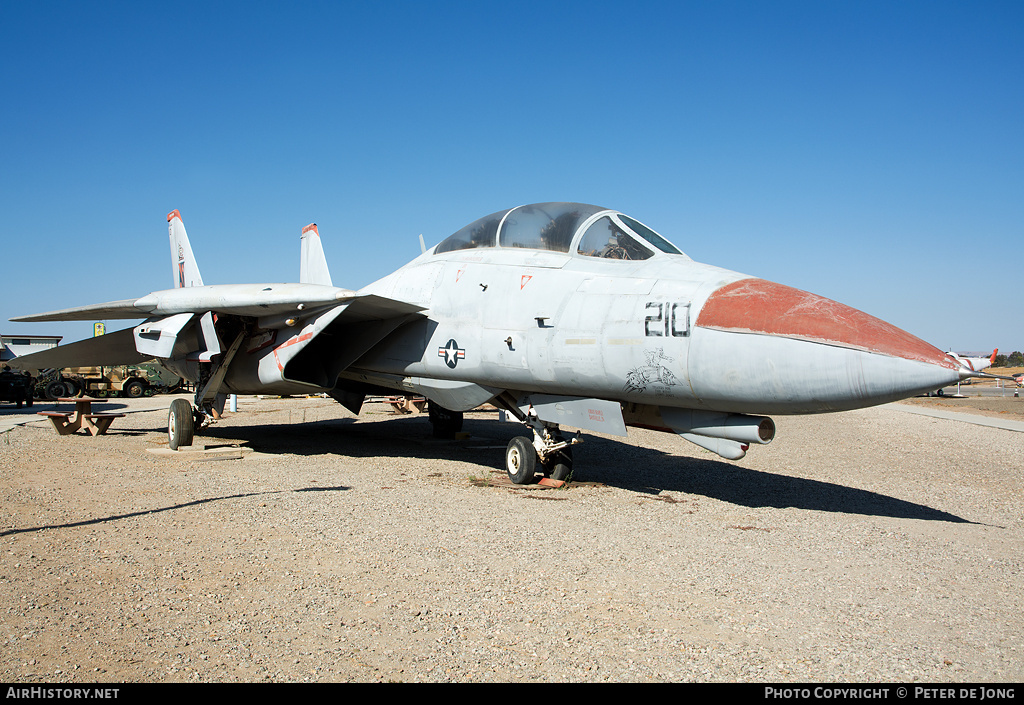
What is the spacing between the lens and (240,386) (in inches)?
441

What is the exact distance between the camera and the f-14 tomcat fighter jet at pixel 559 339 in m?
5.38

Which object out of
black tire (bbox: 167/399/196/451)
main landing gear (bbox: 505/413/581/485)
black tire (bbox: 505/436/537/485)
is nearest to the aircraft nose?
main landing gear (bbox: 505/413/581/485)

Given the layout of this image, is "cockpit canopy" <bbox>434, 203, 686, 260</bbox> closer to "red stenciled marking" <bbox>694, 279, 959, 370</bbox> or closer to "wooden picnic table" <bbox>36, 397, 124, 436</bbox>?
"red stenciled marking" <bbox>694, 279, 959, 370</bbox>

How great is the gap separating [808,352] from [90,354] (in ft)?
44.2

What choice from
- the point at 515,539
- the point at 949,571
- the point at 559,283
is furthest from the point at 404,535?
the point at 949,571

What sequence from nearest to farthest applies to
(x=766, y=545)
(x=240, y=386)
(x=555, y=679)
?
(x=555, y=679)
(x=766, y=545)
(x=240, y=386)

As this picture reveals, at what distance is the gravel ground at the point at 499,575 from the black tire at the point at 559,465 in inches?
11.0

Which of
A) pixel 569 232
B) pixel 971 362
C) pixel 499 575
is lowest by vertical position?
pixel 499 575

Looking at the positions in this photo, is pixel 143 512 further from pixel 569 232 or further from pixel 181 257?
pixel 181 257

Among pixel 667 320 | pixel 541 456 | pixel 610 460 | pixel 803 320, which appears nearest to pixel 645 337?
pixel 667 320

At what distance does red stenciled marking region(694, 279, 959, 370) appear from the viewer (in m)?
5.06

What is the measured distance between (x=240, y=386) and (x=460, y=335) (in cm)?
487

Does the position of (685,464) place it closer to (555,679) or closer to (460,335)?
(460,335)

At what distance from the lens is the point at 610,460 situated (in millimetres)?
10609
